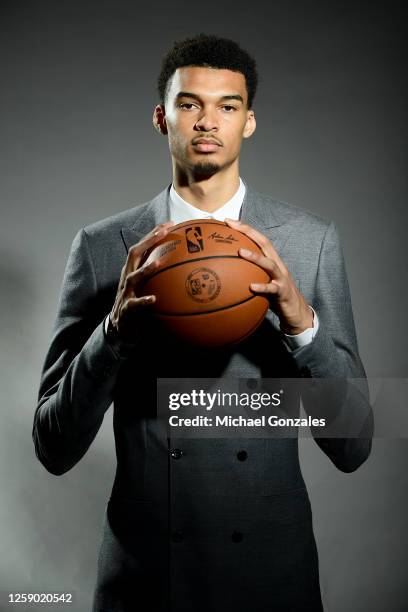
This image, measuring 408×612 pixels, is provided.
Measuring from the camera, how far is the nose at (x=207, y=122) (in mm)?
1685

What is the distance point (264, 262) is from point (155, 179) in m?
1.50

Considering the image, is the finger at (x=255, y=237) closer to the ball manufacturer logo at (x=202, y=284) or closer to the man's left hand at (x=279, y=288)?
the man's left hand at (x=279, y=288)

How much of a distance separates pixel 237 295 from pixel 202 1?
1742mm

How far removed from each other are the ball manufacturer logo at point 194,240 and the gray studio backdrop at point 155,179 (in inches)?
54.6

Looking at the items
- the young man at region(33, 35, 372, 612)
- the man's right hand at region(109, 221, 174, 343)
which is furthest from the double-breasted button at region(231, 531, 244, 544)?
the man's right hand at region(109, 221, 174, 343)

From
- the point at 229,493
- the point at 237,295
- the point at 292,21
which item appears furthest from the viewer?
the point at 292,21

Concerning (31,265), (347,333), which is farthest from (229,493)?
(31,265)

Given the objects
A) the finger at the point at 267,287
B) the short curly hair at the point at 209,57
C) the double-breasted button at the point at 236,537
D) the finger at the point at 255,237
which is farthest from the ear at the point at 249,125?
the double-breasted button at the point at 236,537

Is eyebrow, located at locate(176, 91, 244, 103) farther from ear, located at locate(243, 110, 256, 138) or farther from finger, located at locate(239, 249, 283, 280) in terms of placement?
finger, located at locate(239, 249, 283, 280)

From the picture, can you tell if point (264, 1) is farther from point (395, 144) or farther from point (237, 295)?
point (237, 295)

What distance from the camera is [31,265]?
288 centimetres

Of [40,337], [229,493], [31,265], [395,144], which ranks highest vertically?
[395,144]

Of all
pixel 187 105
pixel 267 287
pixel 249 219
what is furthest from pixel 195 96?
pixel 267 287

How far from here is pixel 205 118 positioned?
5.55 ft
